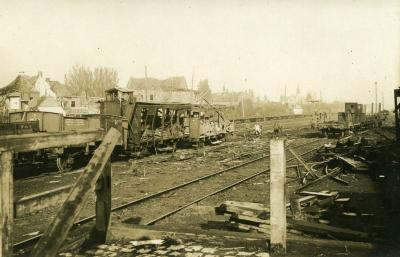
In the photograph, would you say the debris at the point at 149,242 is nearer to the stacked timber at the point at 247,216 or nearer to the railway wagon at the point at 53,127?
the stacked timber at the point at 247,216

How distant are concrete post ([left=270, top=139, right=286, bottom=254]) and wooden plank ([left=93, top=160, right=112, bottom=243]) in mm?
1918

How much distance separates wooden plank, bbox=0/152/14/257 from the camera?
9.91ft

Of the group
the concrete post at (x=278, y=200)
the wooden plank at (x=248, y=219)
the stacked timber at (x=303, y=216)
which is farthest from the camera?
the wooden plank at (x=248, y=219)

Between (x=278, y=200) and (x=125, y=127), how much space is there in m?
13.5

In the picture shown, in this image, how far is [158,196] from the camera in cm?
965

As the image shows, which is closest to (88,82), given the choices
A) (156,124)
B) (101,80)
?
(101,80)

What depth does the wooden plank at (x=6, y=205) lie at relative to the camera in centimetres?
302

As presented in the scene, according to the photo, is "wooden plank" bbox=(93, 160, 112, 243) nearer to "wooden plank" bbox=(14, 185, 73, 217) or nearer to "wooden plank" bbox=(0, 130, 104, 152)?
"wooden plank" bbox=(0, 130, 104, 152)

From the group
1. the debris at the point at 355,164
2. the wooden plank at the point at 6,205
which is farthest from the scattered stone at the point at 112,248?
the debris at the point at 355,164

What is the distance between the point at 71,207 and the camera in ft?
11.1

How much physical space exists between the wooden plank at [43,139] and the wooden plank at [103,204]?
0.52 m

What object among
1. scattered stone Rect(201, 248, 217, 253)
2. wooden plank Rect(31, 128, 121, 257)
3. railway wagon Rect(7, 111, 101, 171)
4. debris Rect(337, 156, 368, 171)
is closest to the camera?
wooden plank Rect(31, 128, 121, 257)

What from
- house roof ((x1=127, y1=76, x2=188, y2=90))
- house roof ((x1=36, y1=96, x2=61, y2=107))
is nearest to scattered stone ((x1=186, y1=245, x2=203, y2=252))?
house roof ((x1=36, y1=96, x2=61, y2=107))

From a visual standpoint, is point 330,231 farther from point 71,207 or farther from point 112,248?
point 71,207
